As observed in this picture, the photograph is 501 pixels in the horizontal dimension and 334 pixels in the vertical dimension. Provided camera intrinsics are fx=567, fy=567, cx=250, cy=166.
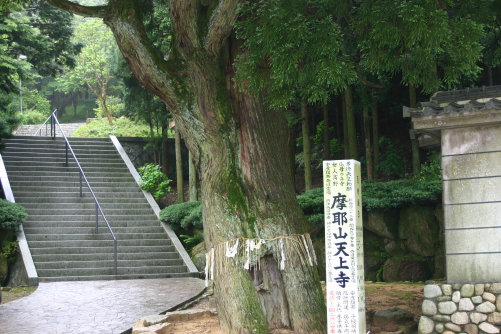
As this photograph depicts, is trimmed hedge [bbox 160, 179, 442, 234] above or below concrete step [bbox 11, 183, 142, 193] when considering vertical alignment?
below

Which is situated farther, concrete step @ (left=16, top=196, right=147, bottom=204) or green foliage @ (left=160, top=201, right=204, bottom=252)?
concrete step @ (left=16, top=196, right=147, bottom=204)

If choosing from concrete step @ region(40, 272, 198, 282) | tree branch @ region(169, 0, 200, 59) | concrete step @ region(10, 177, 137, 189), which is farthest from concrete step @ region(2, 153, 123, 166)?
tree branch @ region(169, 0, 200, 59)

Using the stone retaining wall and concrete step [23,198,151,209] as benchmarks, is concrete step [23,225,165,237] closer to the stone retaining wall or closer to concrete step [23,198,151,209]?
concrete step [23,198,151,209]

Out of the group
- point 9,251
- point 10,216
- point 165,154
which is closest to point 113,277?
point 9,251

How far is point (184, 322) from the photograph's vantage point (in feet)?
27.2

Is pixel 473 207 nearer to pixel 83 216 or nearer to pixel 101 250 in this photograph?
pixel 101 250

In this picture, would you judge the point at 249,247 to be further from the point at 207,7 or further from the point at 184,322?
the point at 207,7

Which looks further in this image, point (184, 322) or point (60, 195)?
point (60, 195)

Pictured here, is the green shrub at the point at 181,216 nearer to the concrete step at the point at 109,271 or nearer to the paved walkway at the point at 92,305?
the concrete step at the point at 109,271

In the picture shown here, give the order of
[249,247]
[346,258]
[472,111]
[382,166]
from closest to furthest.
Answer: [346,258] → [472,111] → [249,247] → [382,166]

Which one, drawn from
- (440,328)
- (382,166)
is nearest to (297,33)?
(440,328)

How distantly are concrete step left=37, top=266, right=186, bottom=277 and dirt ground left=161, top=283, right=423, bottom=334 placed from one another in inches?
124

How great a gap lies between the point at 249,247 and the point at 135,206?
1001cm

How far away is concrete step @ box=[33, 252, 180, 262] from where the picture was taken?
1333cm
